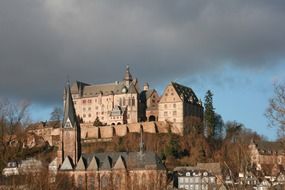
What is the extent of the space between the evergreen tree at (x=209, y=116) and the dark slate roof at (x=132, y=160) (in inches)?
1275

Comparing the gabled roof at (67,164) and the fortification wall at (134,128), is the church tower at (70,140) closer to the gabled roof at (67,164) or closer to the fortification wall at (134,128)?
the gabled roof at (67,164)

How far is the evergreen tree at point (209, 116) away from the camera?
422 feet

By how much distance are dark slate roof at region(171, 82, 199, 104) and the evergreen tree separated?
6.74m

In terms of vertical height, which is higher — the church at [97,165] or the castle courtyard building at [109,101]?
the castle courtyard building at [109,101]

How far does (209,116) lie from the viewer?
424ft

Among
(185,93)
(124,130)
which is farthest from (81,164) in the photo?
(185,93)

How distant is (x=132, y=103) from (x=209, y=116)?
63.6 feet

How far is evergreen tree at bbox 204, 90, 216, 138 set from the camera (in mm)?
128625

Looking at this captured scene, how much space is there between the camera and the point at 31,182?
4897 cm

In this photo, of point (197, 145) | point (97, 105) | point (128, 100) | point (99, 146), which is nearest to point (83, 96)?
point (97, 105)

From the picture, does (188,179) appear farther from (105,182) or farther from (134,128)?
(134,128)

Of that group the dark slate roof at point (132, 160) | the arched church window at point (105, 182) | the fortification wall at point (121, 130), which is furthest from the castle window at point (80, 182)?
the fortification wall at point (121, 130)

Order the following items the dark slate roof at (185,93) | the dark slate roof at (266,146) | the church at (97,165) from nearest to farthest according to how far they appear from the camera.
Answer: the church at (97,165), the dark slate roof at (266,146), the dark slate roof at (185,93)

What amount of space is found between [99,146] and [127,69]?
113ft
